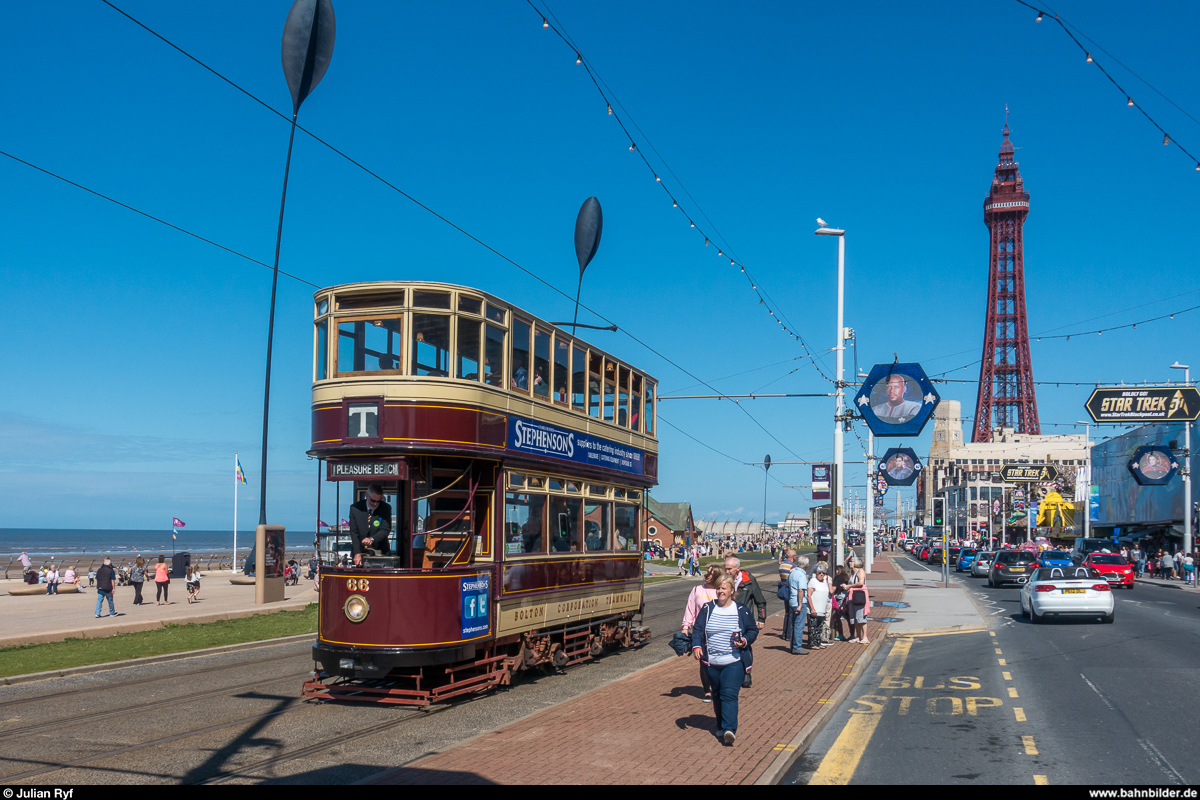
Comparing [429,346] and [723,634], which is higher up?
[429,346]

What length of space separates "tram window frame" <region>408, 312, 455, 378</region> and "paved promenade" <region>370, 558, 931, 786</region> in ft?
13.5

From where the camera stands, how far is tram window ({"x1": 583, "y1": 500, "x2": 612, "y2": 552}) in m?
15.0

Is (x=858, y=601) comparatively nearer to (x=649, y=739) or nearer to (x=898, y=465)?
(x=649, y=739)

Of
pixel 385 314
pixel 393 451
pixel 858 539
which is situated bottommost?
pixel 858 539

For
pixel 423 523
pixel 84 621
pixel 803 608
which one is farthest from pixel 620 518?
pixel 84 621

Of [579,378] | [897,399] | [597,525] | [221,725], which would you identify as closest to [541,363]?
[579,378]

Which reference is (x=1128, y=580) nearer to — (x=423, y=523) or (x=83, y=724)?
(x=423, y=523)

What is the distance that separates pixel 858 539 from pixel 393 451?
391 ft

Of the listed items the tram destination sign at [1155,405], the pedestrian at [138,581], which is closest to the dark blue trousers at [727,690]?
the pedestrian at [138,581]

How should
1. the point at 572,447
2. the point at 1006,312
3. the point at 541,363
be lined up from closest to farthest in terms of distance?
the point at 541,363, the point at 572,447, the point at 1006,312

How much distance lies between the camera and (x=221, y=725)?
33.2 feet

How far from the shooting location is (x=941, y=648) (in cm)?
1773

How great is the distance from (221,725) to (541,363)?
20.1 ft

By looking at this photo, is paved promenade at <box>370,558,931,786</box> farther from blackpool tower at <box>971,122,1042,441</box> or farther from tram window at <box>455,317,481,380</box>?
blackpool tower at <box>971,122,1042,441</box>
